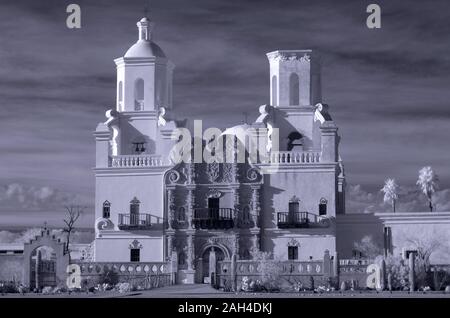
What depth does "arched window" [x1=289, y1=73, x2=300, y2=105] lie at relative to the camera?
49.7 m

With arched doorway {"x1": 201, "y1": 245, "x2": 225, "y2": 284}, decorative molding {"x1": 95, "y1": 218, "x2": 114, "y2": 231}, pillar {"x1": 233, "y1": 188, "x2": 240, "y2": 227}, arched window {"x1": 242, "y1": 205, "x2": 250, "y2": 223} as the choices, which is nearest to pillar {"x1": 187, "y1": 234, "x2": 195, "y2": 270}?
arched doorway {"x1": 201, "y1": 245, "x2": 225, "y2": 284}

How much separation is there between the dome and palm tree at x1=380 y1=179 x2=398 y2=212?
13585 millimetres

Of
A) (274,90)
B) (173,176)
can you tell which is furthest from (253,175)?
(274,90)

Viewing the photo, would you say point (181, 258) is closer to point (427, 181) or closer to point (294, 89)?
point (294, 89)

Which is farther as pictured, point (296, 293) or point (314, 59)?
point (314, 59)

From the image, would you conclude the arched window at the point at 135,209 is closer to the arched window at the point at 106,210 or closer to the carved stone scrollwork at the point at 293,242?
the arched window at the point at 106,210

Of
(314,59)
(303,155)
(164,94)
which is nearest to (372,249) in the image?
(303,155)

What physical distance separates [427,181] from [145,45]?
15877mm

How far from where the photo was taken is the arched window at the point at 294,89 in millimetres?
49688

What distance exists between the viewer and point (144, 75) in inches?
1964
